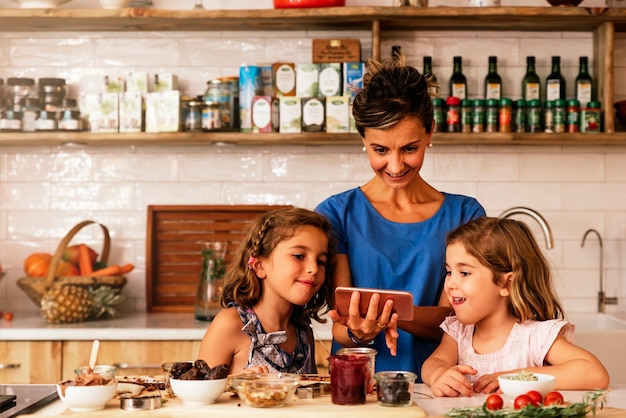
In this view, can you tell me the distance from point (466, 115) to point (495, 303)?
5.65 ft

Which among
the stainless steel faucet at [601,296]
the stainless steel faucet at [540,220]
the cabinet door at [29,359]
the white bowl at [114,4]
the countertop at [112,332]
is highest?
the white bowl at [114,4]

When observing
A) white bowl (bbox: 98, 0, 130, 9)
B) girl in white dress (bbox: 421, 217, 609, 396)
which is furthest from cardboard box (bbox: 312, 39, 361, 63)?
girl in white dress (bbox: 421, 217, 609, 396)

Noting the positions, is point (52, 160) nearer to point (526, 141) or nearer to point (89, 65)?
point (89, 65)

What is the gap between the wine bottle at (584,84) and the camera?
407 cm

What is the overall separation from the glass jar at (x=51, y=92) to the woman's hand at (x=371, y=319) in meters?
2.35

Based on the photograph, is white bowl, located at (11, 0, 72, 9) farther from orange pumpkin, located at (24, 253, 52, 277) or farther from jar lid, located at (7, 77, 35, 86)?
orange pumpkin, located at (24, 253, 52, 277)

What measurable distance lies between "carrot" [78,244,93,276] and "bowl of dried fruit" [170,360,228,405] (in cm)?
219

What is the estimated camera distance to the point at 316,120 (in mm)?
3965

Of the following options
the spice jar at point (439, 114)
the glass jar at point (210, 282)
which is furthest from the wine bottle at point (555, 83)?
the glass jar at point (210, 282)

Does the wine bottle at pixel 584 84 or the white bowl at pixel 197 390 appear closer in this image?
the white bowl at pixel 197 390

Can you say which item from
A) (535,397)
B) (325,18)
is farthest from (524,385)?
(325,18)

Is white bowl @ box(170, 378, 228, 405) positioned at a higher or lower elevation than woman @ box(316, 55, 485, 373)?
lower

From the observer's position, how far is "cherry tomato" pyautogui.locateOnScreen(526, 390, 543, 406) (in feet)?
5.80

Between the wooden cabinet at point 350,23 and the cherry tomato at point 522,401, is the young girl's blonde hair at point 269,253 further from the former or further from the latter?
the wooden cabinet at point 350,23
